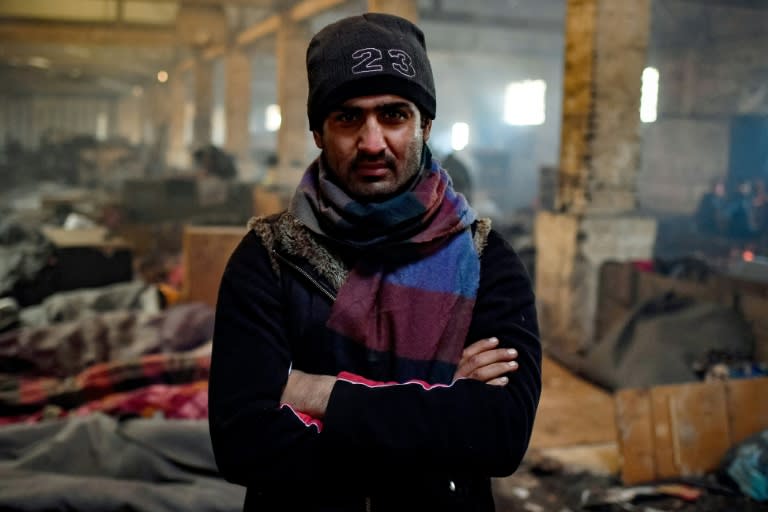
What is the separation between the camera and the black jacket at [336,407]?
1.59 m

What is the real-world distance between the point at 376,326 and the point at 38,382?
3.57 meters

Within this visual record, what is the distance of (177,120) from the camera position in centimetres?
2466

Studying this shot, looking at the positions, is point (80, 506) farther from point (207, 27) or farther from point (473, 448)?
point (207, 27)

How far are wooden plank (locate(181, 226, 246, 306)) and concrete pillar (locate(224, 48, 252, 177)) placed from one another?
35.8ft

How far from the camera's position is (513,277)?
181 cm

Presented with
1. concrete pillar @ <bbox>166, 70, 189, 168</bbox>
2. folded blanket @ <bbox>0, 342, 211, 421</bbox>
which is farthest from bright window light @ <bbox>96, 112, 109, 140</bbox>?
folded blanket @ <bbox>0, 342, 211, 421</bbox>

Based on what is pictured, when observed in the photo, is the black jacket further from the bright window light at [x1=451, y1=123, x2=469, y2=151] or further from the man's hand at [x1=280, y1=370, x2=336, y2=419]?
the bright window light at [x1=451, y1=123, x2=469, y2=151]

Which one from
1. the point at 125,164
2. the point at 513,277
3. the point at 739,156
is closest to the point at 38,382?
the point at 513,277

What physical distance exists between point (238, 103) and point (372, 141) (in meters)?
15.8

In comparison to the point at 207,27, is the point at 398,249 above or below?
below

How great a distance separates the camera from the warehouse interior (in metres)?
3.97

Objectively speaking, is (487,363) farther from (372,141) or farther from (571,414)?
(571,414)

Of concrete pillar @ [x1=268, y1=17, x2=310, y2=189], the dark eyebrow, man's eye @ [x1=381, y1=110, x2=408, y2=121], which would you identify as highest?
concrete pillar @ [x1=268, y1=17, x2=310, y2=189]

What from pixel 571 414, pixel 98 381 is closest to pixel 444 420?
pixel 98 381
